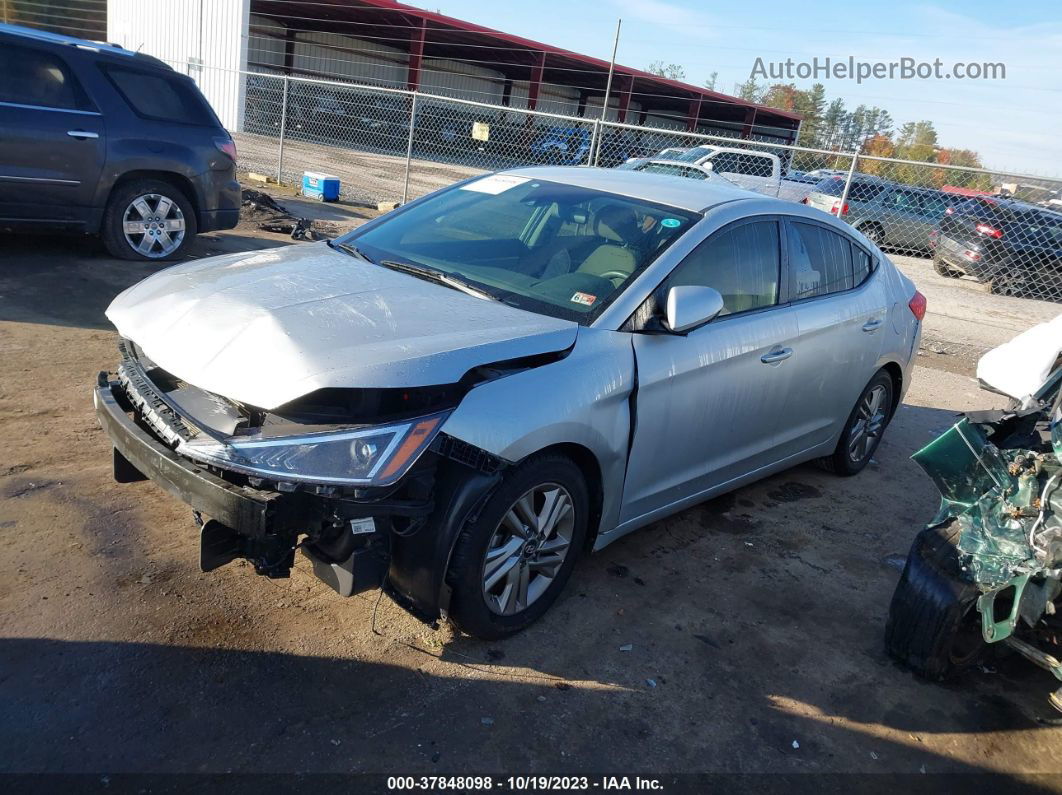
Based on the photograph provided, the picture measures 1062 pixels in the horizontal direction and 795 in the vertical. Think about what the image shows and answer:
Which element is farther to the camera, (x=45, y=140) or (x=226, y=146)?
Result: (x=226, y=146)

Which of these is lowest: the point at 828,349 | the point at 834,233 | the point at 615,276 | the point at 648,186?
the point at 828,349

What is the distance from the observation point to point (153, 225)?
26.5 feet

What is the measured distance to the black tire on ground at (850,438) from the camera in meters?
5.36

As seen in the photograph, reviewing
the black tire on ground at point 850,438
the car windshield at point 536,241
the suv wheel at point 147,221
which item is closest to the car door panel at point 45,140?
the suv wheel at point 147,221

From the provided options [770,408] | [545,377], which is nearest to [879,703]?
[770,408]

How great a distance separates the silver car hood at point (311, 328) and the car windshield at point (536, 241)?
0.71ft

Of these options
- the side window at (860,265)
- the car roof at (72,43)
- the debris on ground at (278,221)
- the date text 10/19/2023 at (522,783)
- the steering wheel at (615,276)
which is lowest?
the date text 10/19/2023 at (522,783)

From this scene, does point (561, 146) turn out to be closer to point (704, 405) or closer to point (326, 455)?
point (704, 405)

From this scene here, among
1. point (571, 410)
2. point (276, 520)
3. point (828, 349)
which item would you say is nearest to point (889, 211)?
point (828, 349)

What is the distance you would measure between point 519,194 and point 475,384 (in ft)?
5.69

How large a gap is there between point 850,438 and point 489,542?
3.23 m

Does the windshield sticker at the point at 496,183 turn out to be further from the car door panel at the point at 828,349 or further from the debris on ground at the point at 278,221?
the debris on ground at the point at 278,221

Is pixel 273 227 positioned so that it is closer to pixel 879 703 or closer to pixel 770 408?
pixel 770 408

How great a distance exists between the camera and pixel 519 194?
14.4 ft
